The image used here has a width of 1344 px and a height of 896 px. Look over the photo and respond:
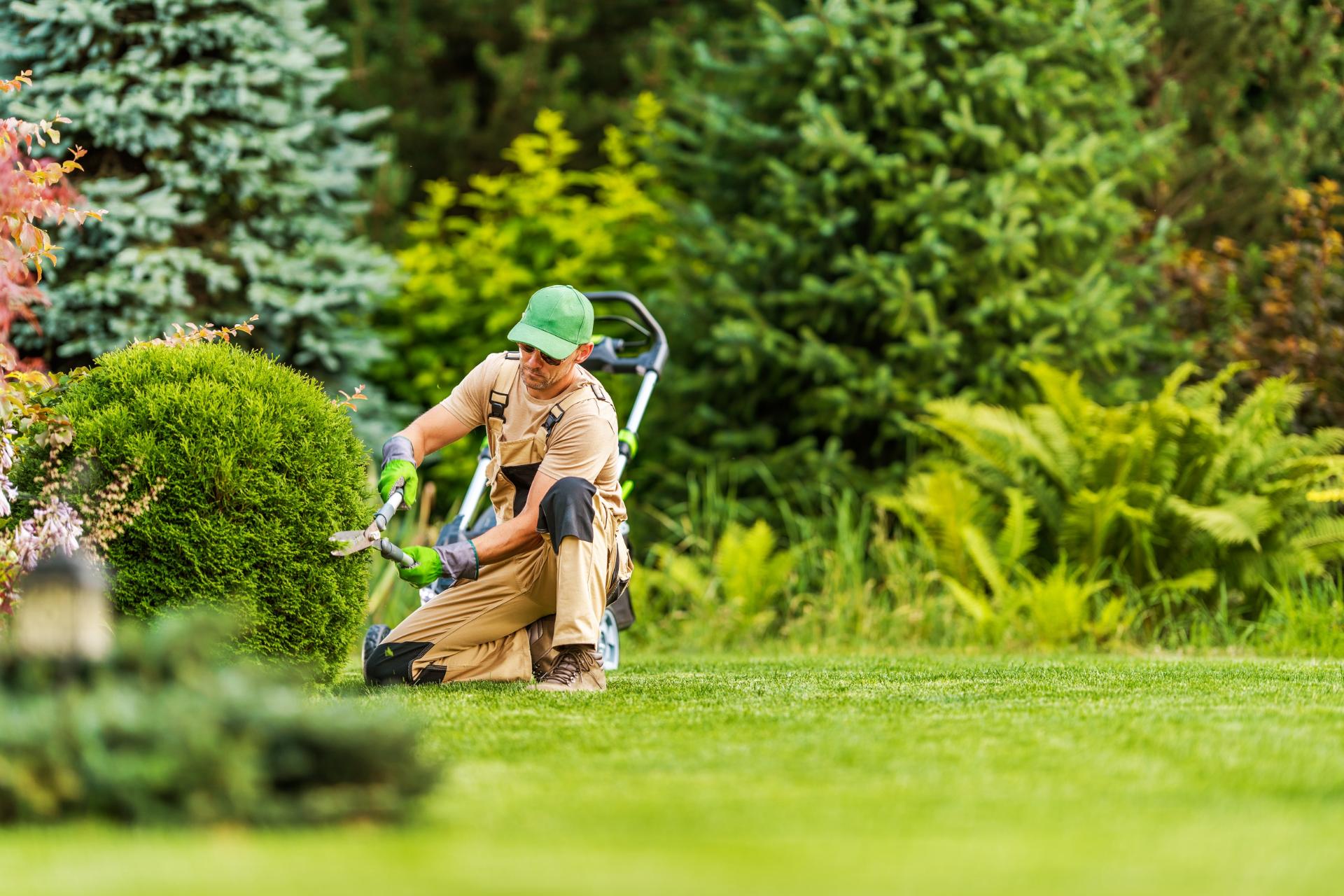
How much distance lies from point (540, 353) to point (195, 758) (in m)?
2.61

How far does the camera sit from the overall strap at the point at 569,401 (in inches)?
211

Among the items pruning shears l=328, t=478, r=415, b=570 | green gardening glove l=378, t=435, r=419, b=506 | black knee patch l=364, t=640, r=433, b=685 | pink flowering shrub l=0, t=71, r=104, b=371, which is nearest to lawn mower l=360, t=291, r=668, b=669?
black knee patch l=364, t=640, r=433, b=685

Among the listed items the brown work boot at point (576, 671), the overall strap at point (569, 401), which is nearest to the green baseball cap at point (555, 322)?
the overall strap at point (569, 401)

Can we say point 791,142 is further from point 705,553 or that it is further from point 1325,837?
point 1325,837

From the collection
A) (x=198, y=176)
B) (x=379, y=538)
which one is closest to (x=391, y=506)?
(x=379, y=538)

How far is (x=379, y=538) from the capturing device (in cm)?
505

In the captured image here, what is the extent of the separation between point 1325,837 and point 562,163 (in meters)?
14.4

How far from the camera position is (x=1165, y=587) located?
27.0 ft

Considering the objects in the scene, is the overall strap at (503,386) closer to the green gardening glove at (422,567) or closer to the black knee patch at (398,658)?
the green gardening glove at (422,567)

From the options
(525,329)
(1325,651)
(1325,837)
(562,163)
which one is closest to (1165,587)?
(1325,651)

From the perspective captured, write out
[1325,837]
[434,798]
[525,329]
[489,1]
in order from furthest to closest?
[489,1] → [525,329] → [434,798] → [1325,837]

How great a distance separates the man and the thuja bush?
216 cm

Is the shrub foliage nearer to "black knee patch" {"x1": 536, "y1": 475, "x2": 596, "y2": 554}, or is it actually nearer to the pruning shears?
"black knee patch" {"x1": 536, "y1": 475, "x2": 596, "y2": 554}

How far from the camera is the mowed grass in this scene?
2.50 metres
